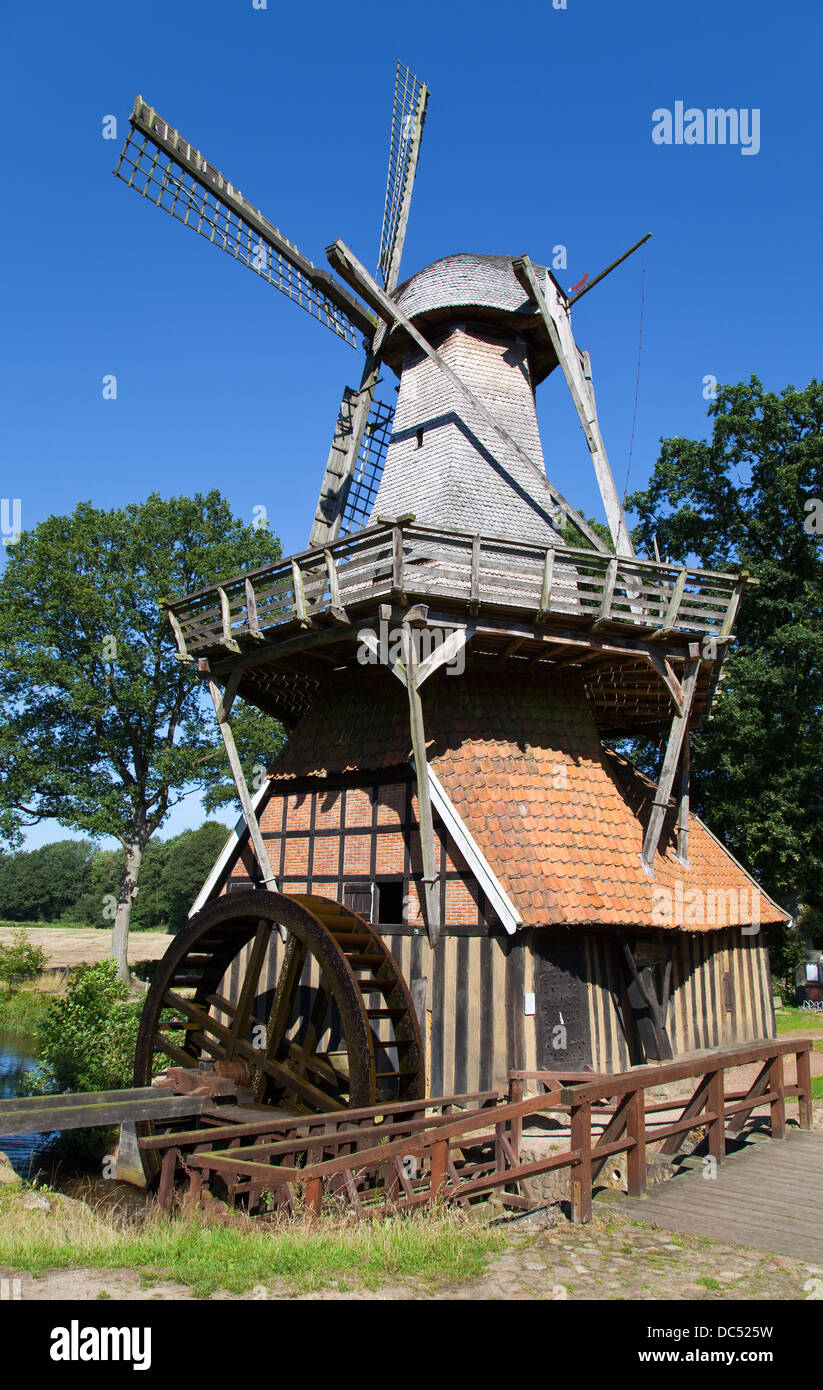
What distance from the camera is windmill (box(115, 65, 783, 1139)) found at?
10.7 metres

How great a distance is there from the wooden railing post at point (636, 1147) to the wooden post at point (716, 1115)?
4.10ft

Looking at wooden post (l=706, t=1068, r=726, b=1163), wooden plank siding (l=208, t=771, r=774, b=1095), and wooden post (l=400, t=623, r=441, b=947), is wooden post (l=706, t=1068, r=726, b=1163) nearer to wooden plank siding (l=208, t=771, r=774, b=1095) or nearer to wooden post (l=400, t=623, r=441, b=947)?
wooden plank siding (l=208, t=771, r=774, b=1095)

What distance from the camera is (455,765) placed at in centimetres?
1200

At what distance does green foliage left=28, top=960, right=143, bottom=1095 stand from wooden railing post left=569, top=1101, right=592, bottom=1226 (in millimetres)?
12440

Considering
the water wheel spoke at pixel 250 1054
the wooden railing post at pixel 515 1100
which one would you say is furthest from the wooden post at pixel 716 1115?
the water wheel spoke at pixel 250 1054

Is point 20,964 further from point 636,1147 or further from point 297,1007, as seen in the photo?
point 636,1147

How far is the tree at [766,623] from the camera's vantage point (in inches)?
885

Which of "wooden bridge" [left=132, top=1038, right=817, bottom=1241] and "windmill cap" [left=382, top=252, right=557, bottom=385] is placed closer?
"wooden bridge" [left=132, top=1038, right=817, bottom=1241]

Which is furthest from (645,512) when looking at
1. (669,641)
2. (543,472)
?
(669,641)

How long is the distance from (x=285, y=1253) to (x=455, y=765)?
702 cm

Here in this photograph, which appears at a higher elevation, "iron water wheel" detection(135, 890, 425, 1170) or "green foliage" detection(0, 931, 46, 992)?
"iron water wheel" detection(135, 890, 425, 1170)

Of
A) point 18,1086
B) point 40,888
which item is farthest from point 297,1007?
point 40,888

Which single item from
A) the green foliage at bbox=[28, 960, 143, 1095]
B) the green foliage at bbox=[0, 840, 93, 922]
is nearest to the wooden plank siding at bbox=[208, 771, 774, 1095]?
the green foliage at bbox=[28, 960, 143, 1095]
